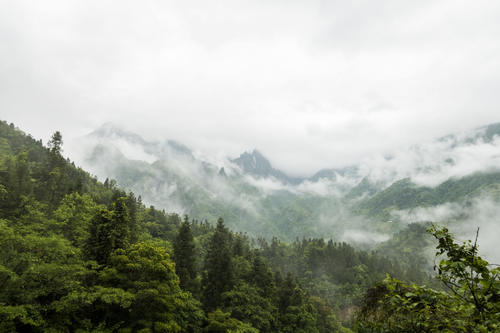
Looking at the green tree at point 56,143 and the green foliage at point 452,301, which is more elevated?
the green tree at point 56,143

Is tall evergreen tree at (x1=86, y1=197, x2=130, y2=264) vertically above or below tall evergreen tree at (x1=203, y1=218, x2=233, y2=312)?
above

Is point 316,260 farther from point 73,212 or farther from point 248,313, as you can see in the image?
point 73,212

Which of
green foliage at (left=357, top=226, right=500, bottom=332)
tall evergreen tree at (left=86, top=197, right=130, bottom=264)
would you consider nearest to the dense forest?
green foliage at (left=357, top=226, right=500, bottom=332)

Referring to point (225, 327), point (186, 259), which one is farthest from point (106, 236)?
point (186, 259)

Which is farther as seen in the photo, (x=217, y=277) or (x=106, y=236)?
(x=217, y=277)

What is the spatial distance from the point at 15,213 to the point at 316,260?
12403 cm

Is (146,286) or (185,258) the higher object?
(185,258)

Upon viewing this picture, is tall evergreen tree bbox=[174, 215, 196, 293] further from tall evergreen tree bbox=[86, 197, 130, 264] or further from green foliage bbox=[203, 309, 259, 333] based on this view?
tall evergreen tree bbox=[86, 197, 130, 264]

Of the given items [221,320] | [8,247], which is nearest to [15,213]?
[8,247]

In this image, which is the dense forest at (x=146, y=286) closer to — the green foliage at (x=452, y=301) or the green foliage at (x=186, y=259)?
the green foliage at (x=452, y=301)

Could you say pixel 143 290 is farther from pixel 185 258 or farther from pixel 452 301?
pixel 185 258

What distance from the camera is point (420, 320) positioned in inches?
228

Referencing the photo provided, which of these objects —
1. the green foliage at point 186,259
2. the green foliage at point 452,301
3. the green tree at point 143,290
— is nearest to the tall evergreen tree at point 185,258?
the green foliage at point 186,259

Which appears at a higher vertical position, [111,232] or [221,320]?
[111,232]
